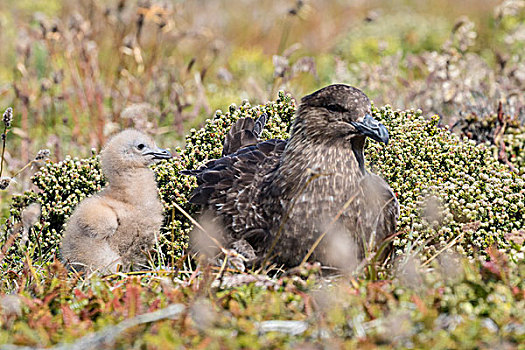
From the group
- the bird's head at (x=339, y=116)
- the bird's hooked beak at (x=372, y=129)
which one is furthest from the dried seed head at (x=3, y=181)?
the bird's hooked beak at (x=372, y=129)

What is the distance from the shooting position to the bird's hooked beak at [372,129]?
353 cm

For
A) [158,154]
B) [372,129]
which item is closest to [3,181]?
[158,154]

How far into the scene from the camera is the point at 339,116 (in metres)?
3.73

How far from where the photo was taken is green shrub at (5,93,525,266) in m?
4.26

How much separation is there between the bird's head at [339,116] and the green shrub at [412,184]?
0.84 meters

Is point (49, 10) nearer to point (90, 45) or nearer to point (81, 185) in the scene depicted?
point (90, 45)

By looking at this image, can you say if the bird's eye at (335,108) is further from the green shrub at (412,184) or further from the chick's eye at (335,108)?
the green shrub at (412,184)

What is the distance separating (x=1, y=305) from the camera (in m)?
3.05

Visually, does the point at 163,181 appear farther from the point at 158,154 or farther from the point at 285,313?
the point at 285,313

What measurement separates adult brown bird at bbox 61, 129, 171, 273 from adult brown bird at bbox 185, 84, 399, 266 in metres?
0.54

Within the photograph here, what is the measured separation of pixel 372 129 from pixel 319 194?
1.55 feet

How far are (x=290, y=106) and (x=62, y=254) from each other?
195cm

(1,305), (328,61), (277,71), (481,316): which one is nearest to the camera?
(481,316)

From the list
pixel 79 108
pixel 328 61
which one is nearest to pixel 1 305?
pixel 79 108
